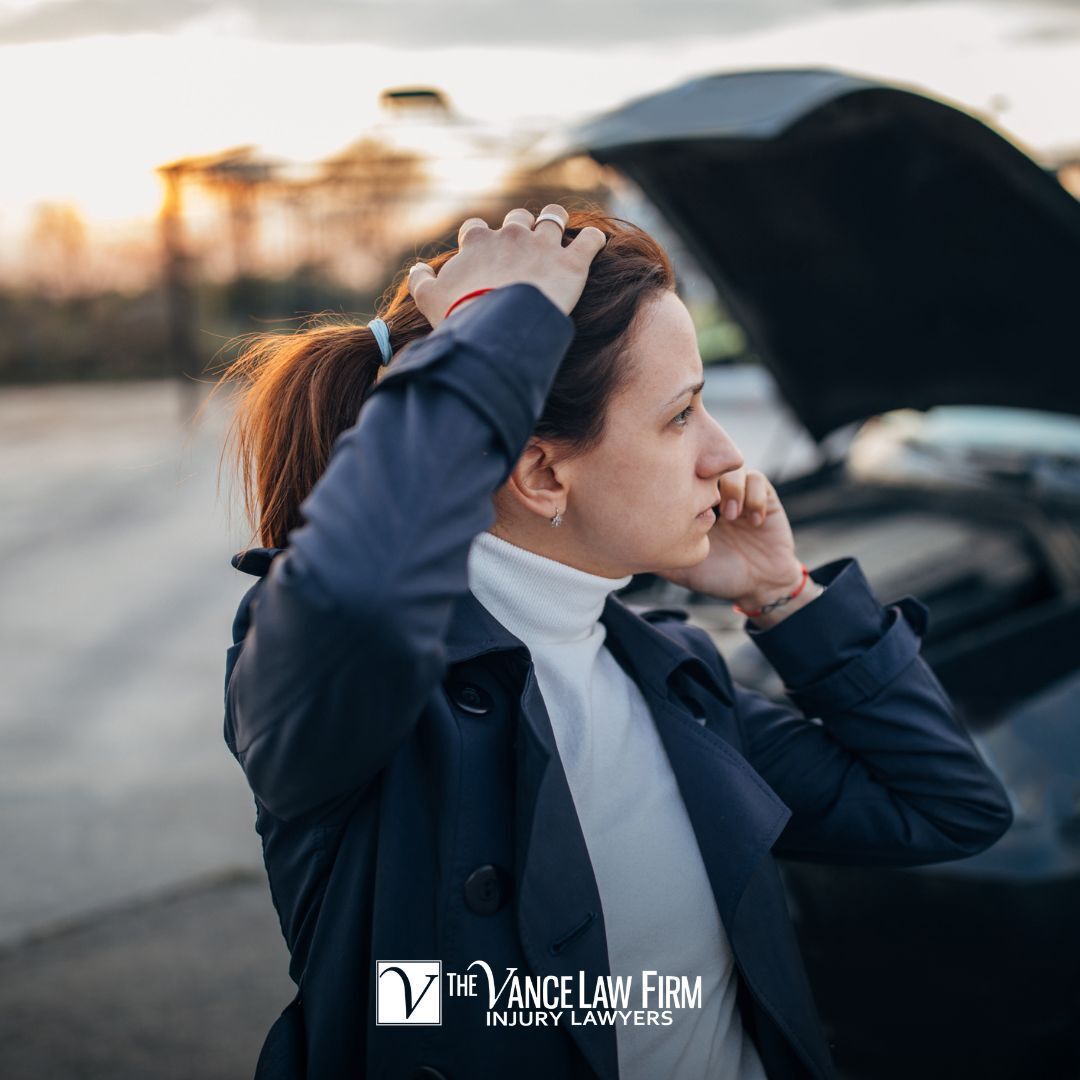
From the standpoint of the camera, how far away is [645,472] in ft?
4.61

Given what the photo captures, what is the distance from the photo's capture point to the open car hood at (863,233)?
2254mm

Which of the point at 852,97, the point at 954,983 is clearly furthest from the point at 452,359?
the point at 954,983

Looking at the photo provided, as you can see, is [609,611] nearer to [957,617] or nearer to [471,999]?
[471,999]

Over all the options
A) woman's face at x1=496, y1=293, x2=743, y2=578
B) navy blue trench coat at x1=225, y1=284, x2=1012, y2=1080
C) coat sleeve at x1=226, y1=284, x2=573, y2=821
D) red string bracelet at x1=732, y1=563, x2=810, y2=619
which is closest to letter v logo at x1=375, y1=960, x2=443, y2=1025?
navy blue trench coat at x1=225, y1=284, x2=1012, y2=1080

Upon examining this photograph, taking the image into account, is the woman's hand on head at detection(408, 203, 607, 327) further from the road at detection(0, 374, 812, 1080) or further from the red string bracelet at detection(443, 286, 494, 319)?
the road at detection(0, 374, 812, 1080)

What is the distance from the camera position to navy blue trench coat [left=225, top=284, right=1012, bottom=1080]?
1063 millimetres

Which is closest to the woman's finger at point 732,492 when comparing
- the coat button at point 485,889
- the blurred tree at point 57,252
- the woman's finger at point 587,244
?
the woman's finger at point 587,244

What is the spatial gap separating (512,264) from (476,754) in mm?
571

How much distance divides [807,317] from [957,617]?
943 mm

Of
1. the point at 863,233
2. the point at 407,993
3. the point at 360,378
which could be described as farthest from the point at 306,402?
the point at 863,233

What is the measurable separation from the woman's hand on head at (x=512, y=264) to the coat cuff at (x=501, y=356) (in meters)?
0.06

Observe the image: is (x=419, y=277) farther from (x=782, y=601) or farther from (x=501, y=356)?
(x=782, y=601)

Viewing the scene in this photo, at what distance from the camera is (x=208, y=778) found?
4.23 m

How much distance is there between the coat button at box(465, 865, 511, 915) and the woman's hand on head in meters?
0.64
